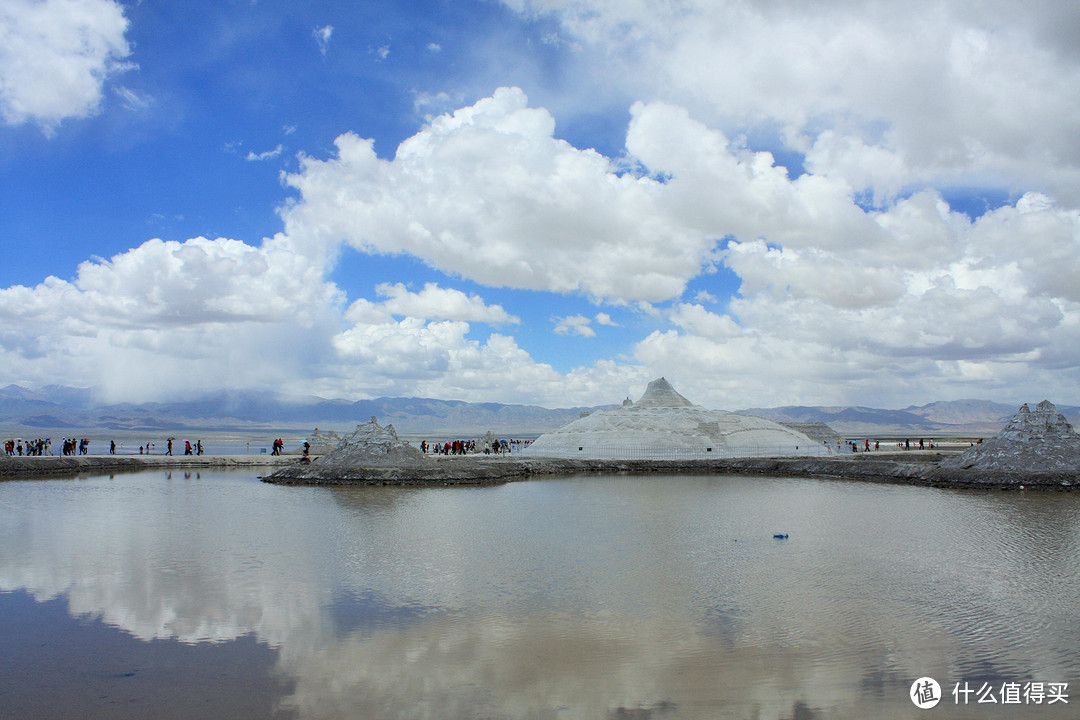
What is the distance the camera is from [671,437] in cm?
4266

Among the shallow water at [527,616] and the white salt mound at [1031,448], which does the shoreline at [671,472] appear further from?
the shallow water at [527,616]

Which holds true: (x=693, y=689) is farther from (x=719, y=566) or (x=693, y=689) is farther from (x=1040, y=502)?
(x=1040, y=502)

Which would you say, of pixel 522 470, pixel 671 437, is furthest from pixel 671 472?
pixel 522 470

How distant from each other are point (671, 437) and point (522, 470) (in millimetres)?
13601

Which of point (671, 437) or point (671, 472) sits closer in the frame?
point (671, 472)

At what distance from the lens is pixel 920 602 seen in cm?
866

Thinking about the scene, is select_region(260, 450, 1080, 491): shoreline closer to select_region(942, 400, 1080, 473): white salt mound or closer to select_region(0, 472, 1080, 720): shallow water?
select_region(942, 400, 1080, 473): white salt mound

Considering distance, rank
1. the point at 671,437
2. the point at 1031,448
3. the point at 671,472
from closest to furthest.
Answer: the point at 1031,448, the point at 671,472, the point at 671,437

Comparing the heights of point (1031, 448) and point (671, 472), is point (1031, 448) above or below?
above

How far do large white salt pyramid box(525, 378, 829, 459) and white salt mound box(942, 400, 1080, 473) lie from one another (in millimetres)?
14119

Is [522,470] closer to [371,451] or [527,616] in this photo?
[371,451]

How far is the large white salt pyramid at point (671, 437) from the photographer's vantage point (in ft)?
135

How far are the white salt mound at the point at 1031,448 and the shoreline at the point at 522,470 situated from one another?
0.76 meters

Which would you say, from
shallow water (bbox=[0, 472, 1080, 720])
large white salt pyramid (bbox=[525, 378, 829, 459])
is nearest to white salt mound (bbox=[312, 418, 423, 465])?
shallow water (bbox=[0, 472, 1080, 720])
